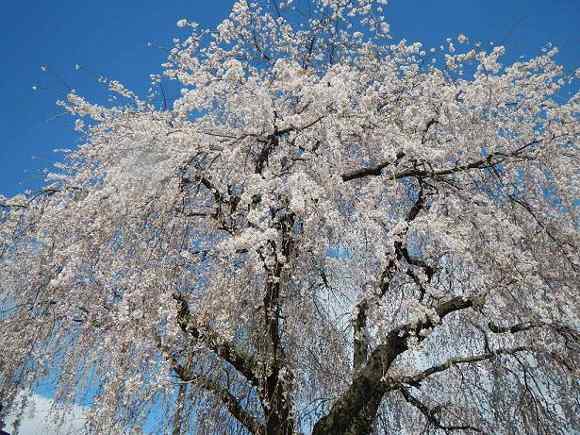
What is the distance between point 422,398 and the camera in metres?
5.71

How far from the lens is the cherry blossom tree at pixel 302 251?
3482 millimetres

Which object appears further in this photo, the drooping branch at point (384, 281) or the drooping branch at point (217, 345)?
the drooping branch at point (384, 281)

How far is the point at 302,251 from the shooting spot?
384cm

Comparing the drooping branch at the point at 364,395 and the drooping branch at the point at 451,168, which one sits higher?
the drooping branch at the point at 451,168

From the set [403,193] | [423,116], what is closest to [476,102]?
[423,116]

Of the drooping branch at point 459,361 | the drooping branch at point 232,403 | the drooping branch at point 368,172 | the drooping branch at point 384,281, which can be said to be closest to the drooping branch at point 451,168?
the drooping branch at point 368,172

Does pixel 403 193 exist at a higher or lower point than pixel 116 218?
higher

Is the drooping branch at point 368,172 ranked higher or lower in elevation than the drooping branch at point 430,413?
higher

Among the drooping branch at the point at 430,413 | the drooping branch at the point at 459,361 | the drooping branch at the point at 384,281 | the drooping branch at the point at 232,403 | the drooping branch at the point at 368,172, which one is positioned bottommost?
the drooping branch at the point at 232,403

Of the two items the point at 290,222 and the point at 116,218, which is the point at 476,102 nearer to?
the point at 290,222

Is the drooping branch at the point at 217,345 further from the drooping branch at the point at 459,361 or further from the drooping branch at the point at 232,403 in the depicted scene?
the drooping branch at the point at 459,361

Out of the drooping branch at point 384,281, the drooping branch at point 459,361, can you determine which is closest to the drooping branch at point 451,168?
the drooping branch at point 384,281

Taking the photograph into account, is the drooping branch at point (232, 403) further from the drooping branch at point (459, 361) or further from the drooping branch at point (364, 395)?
the drooping branch at point (459, 361)

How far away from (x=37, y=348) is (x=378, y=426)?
3.46 metres
